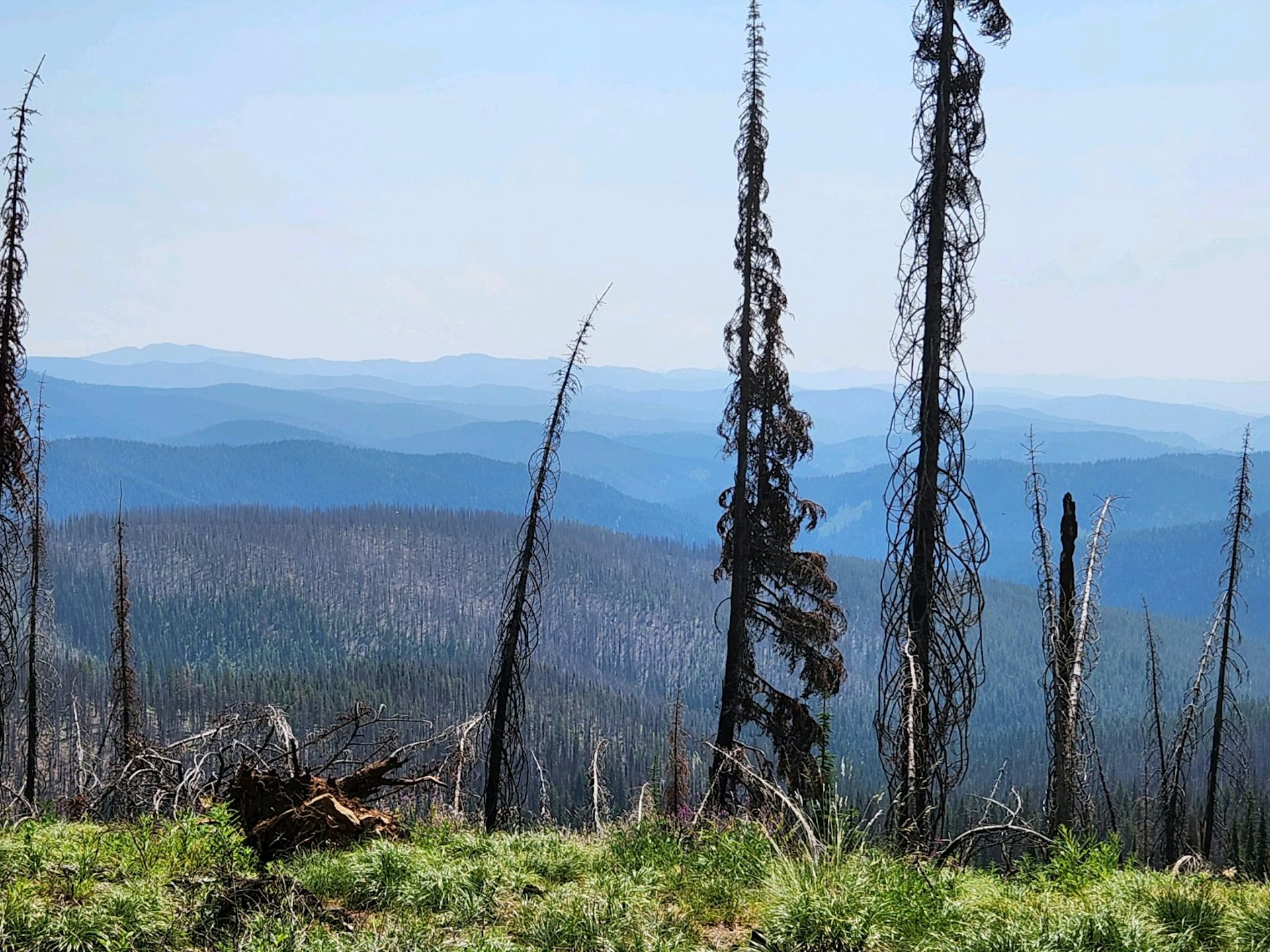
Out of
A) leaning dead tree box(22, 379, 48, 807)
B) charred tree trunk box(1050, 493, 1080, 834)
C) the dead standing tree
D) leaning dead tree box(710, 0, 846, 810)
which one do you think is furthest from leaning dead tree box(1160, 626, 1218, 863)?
leaning dead tree box(22, 379, 48, 807)

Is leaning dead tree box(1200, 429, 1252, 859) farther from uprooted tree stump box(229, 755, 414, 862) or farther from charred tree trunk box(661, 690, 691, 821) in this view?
uprooted tree stump box(229, 755, 414, 862)

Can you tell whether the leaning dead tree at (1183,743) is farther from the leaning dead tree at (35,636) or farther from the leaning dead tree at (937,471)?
the leaning dead tree at (35,636)

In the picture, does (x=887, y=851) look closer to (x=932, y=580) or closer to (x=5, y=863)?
(x=932, y=580)

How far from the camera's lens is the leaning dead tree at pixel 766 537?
15.2 m

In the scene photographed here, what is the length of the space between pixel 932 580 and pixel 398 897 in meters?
5.47

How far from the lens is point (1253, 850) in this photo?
4084cm

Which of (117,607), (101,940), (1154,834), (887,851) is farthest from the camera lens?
(1154,834)

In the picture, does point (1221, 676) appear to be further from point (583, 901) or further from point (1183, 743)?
point (583, 901)

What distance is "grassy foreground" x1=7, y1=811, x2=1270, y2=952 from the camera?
214 inches

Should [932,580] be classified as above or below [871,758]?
above

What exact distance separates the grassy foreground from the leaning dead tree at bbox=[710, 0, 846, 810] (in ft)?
25.5

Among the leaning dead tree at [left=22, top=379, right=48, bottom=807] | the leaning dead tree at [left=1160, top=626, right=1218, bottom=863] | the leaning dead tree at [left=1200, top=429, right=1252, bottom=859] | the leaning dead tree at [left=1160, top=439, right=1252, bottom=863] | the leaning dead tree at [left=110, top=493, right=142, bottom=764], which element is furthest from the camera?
the leaning dead tree at [left=110, top=493, right=142, bottom=764]

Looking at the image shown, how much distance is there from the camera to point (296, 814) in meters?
8.11

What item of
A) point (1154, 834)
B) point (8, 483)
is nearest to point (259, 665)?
point (1154, 834)
